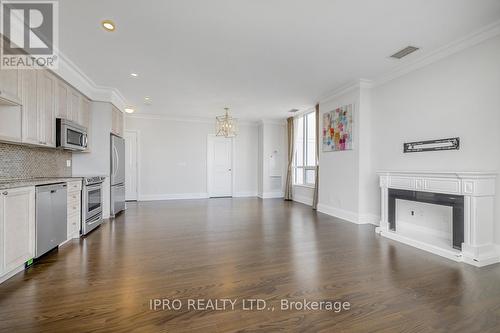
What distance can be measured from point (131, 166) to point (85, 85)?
3396 mm

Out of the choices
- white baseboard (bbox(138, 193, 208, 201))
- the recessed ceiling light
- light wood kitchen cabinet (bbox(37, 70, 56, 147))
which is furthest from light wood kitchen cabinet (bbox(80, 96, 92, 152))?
white baseboard (bbox(138, 193, 208, 201))

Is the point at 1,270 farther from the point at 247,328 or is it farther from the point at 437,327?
the point at 437,327

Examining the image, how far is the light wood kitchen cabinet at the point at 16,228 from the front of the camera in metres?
2.27

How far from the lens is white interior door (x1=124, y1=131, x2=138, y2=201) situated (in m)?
7.53

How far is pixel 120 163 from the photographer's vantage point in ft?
18.8

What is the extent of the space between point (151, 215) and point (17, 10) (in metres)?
4.07

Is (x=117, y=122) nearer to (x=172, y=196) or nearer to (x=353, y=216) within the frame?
(x=172, y=196)

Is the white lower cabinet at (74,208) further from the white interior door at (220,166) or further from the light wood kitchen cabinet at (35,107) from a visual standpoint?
the white interior door at (220,166)

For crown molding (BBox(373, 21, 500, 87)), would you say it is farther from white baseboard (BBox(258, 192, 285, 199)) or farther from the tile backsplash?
the tile backsplash

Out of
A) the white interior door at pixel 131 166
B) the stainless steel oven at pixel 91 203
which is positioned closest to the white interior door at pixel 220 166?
the white interior door at pixel 131 166

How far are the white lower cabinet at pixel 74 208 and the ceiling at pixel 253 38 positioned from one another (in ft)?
6.66

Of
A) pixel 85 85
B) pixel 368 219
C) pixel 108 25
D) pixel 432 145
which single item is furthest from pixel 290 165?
pixel 108 25

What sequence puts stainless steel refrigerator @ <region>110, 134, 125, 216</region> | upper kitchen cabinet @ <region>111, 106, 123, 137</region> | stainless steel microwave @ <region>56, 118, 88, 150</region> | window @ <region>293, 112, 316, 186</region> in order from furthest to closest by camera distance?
window @ <region>293, 112, 316, 186</region> < upper kitchen cabinet @ <region>111, 106, 123, 137</region> < stainless steel refrigerator @ <region>110, 134, 125, 216</region> < stainless steel microwave @ <region>56, 118, 88, 150</region>

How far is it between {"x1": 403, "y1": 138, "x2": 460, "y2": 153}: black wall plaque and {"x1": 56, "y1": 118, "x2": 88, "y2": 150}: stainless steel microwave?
5.64 m
